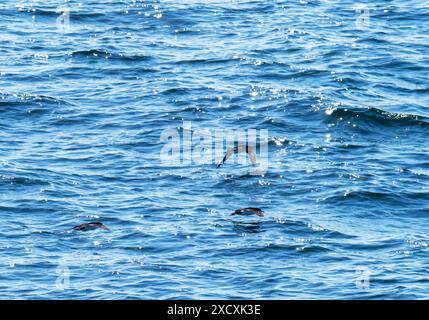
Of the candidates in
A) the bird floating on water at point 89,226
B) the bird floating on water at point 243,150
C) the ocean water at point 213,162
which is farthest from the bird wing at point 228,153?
the bird floating on water at point 89,226

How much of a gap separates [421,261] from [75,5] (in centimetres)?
2676

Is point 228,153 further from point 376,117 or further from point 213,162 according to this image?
point 376,117

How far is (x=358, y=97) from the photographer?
36812 millimetres

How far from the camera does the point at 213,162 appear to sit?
3117 centimetres

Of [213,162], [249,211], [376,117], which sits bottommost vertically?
[249,211]

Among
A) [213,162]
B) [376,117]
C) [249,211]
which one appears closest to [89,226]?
[249,211]

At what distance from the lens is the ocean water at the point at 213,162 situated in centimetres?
2384

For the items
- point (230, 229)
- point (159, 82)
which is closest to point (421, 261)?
point (230, 229)

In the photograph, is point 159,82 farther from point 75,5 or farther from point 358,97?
point 75,5
